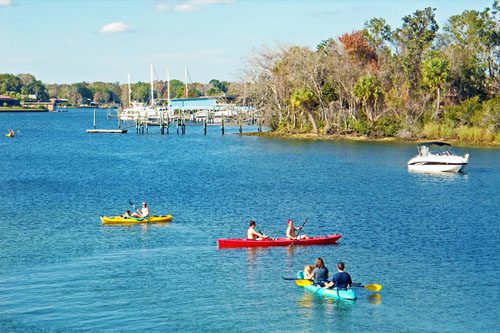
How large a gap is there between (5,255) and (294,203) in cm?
2588

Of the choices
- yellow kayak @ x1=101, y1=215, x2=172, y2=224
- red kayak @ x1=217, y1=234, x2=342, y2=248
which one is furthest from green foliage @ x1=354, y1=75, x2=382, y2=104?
red kayak @ x1=217, y1=234, x2=342, y2=248

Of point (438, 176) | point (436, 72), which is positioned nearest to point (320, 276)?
point (438, 176)

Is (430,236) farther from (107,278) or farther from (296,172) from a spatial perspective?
(296,172)

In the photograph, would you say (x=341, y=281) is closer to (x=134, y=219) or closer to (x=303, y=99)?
(x=134, y=219)

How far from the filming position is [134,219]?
52938 mm

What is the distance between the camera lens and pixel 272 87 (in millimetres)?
128000

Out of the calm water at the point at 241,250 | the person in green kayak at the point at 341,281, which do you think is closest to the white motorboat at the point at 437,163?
the calm water at the point at 241,250

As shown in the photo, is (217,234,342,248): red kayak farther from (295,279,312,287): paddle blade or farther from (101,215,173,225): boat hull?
(101,215,173,225): boat hull

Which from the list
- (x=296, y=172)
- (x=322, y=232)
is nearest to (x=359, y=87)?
(x=296, y=172)

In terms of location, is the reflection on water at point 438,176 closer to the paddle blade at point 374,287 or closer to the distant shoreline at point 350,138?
the distant shoreline at point 350,138

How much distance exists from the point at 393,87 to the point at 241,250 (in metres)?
83.0

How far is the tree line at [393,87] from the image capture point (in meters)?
116

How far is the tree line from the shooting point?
11575cm

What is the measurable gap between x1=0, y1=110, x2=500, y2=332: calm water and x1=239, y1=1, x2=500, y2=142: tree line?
24.1m
